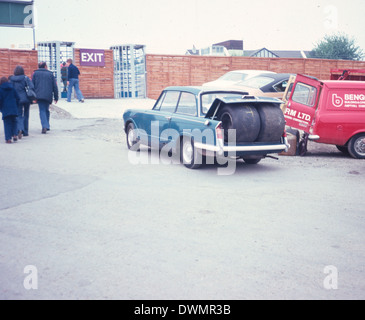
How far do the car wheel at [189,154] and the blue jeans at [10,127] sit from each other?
16.6ft

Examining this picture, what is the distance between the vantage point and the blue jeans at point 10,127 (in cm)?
1199

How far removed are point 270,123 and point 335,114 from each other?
2782 mm

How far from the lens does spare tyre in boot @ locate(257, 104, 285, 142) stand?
8.79 meters

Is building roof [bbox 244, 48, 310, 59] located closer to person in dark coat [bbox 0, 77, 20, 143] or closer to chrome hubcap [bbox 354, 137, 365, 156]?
chrome hubcap [bbox 354, 137, 365, 156]

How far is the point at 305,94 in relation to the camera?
11234 mm

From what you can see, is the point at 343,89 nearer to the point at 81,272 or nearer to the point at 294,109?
the point at 294,109

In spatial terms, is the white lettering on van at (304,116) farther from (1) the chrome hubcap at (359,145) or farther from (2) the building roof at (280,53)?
(2) the building roof at (280,53)

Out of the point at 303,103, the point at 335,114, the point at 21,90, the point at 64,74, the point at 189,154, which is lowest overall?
the point at 189,154

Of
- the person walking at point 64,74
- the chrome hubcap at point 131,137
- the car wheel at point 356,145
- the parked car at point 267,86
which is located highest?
the person walking at point 64,74

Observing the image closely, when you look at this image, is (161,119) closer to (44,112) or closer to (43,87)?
(43,87)

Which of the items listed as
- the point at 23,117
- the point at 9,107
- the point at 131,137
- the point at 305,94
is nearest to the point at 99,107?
the point at 23,117

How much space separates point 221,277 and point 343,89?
813cm

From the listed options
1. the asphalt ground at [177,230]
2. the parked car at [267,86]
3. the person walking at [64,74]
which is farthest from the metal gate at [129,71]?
the asphalt ground at [177,230]

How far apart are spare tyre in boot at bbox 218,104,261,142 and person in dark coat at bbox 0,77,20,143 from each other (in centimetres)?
586
